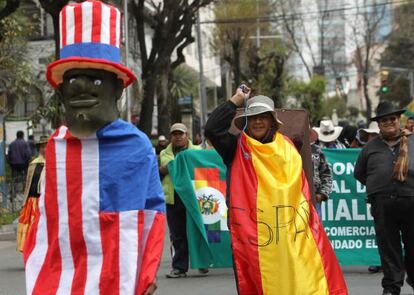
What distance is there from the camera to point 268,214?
5973mm

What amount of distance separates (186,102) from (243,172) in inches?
1494

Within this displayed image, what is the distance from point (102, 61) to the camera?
4445 millimetres

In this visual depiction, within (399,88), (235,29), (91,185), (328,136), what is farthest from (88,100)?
(399,88)

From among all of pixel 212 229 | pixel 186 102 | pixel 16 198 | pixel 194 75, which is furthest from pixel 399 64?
pixel 212 229

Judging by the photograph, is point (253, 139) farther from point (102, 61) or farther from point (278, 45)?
point (278, 45)

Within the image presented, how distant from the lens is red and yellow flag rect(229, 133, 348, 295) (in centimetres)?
586

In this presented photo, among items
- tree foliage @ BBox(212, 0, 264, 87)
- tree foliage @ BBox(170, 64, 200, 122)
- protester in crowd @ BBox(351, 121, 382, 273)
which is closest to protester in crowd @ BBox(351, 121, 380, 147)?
protester in crowd @ BBox(351, 121, 382, 273)

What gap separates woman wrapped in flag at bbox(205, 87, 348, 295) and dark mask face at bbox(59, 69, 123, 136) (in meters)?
1.74

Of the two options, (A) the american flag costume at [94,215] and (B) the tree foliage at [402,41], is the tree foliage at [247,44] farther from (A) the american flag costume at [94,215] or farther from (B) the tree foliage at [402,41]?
(A) the american flag costume at [94,215]

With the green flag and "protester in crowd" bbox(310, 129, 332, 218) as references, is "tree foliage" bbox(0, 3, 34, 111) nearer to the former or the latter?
the green flag

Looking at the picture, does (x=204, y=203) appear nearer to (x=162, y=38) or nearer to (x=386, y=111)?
(x=386, y=111)

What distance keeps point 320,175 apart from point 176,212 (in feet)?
6.09

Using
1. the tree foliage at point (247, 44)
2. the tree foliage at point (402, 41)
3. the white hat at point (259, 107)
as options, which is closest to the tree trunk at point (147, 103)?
the tree foliage at point (247, 44)

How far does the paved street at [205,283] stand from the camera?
9.06 metres
